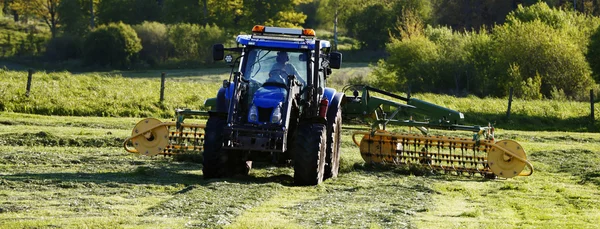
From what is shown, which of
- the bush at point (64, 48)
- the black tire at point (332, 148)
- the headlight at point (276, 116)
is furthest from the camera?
the bush at point (64, 48)

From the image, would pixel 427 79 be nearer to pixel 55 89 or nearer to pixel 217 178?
pixel 55 89

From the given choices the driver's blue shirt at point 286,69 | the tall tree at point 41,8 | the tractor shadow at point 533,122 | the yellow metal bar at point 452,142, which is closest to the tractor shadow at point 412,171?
the yellow metal bar at point 452,142

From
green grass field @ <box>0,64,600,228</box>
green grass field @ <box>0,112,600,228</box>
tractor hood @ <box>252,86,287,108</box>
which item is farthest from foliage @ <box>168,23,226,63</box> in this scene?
tractor hood @ <box>252,86,287,108</box>

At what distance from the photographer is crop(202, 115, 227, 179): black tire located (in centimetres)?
1512

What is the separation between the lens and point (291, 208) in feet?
41.0

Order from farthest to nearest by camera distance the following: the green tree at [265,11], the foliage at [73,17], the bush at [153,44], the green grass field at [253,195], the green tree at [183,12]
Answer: the green tree at [183,12] < the foliage at [73,17] < the green tree at [265,11] < the bush at [153,44] < the green grass field at [253,195]

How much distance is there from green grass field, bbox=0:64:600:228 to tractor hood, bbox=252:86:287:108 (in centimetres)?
115

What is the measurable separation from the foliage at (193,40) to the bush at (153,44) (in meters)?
0.50

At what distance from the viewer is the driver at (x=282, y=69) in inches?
617

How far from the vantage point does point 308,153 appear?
14.9 meters

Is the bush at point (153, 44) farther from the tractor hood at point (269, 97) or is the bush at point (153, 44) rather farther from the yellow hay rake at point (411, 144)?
the tractor hood at point (269, 97)

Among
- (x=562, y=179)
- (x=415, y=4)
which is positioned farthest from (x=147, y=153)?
(x=415, y=4)

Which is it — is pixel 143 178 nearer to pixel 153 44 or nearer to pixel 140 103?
pixel 140 103

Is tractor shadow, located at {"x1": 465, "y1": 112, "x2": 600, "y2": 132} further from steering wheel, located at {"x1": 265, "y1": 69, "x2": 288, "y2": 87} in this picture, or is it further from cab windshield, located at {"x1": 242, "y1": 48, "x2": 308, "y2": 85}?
steering wheel, located at {"x1": 265, "y1": 69, "x2": 288, "y2": 87}
